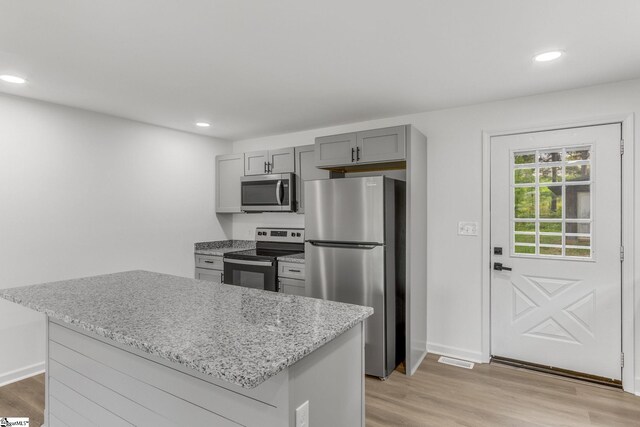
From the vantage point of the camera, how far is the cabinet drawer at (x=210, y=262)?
417cm

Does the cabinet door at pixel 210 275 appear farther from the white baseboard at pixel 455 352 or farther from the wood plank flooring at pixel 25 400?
the white baseboard at pixel 455 352

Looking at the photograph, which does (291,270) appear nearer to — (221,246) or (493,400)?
(221,246)

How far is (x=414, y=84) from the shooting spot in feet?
9.07

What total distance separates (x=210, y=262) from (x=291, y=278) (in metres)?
1.20

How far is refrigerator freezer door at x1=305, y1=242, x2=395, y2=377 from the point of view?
9.76 feet

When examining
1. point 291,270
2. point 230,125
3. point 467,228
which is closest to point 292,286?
point 291,270

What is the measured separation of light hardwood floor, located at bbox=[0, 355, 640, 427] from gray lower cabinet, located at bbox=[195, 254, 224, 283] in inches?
69.0

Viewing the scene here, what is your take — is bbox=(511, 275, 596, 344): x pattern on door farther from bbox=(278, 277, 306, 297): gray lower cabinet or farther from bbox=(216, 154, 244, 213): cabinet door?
bbox=(216, 154, 244, 213): cabinet door

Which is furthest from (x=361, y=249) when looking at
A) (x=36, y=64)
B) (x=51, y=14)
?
(x=36, y=64)

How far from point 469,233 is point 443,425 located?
166cm

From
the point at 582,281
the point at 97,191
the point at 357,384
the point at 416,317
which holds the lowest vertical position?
the point at 416,317

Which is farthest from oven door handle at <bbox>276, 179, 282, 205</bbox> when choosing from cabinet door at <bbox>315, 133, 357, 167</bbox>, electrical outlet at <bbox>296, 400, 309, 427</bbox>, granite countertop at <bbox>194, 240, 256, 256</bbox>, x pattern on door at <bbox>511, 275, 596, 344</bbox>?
electrical outlet at <bbox>296, 400, 309, 427</bbox>

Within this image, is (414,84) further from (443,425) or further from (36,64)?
(36,64)

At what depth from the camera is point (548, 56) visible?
225 cm
